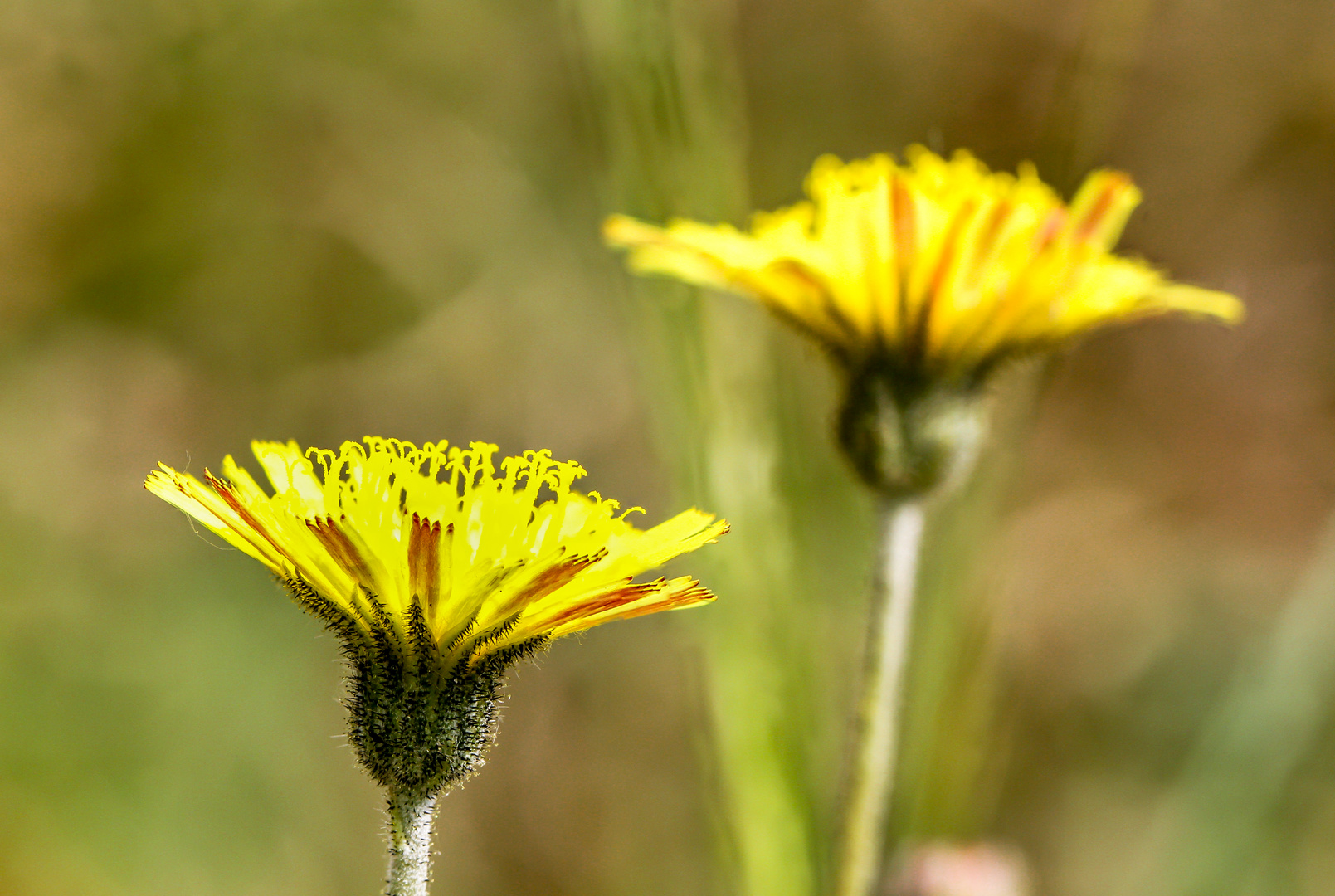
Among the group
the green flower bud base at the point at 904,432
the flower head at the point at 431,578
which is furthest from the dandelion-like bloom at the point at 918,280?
the flower head at the point at 431,578

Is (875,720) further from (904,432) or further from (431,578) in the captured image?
(431,578)

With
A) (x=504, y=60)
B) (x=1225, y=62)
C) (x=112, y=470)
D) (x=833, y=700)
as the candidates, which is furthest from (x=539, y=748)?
(x=1225, y=62)

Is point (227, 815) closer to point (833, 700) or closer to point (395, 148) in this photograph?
point (833, 700)

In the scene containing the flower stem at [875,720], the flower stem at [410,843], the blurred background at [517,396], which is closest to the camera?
the flower stem at [410,843]

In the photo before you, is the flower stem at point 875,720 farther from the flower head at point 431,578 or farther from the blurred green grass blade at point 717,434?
the flower head at point 431,578

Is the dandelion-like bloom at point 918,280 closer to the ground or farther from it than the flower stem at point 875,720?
farther from it

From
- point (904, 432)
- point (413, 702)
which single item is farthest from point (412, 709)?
point (904, 432)

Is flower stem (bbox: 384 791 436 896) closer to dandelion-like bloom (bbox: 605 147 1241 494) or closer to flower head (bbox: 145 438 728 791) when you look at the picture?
flower head (bbox: 145 438 728 791)
